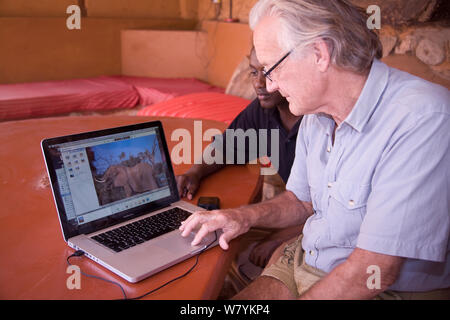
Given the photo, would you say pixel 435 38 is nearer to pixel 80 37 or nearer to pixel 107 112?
pixel 107 112

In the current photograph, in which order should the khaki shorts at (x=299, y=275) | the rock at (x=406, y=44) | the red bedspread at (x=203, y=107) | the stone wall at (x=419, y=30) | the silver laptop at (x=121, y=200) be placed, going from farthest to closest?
the red bedspread at (x=203, y=107)
the rock at (x=406, y=44)
the stone wall at (x=419, y=30)
the khaki shorts at (x=299, y=275)
the silver laptop at (x=121, y=200)

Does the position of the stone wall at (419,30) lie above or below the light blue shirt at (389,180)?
above

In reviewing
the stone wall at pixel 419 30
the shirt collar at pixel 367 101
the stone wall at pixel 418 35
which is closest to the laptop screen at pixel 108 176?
the shirt collar at pixel 367 101

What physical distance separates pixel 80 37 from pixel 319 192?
13.3 ft

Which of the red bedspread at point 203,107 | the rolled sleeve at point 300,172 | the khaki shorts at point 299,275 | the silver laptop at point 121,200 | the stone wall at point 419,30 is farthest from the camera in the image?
the red bedspread at point 203,107

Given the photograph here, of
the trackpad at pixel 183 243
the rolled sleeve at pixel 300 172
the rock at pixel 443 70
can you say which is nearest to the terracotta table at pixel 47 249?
the trackpad at pixel 183 243

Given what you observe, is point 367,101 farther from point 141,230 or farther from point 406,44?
point 406,44

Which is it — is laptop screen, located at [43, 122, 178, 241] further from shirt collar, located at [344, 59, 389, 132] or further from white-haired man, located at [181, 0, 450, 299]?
shirt collar, located at [344, 59, 389, 132]

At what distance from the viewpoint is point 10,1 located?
4.24 meters

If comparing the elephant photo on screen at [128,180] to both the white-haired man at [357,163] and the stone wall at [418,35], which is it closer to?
the white-haired man at [357,163]

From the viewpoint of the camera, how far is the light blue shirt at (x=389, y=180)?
0.88m

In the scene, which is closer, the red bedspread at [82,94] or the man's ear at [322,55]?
the man's ear at [322,55]

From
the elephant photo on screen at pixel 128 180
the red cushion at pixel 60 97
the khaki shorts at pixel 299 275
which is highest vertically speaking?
the elephant photo on screen at pixel 128 180

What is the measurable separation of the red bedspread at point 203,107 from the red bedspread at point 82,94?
1.75 feet
